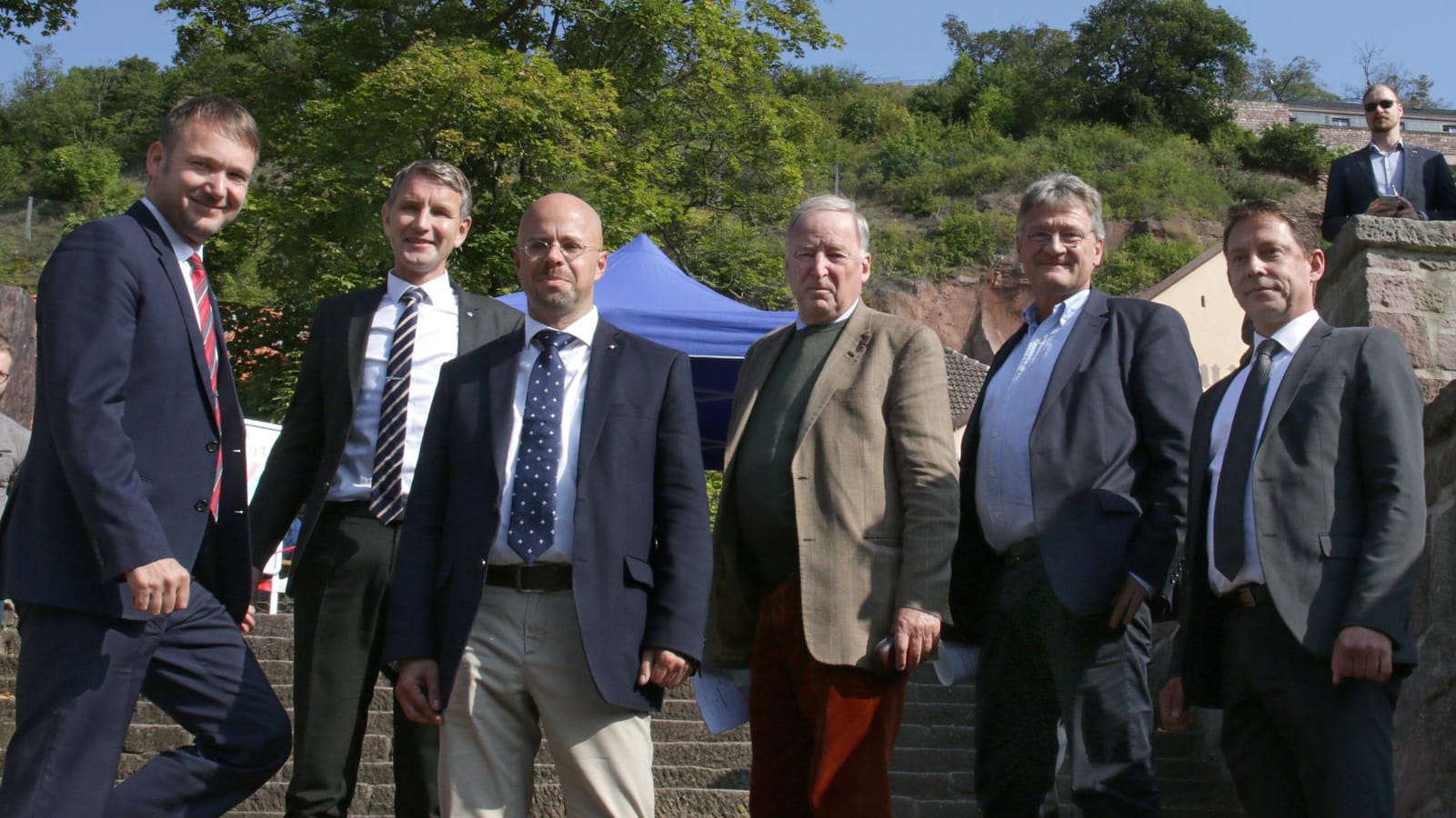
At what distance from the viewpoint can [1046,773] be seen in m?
3.35

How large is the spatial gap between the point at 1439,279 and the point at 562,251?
4276 millimetres

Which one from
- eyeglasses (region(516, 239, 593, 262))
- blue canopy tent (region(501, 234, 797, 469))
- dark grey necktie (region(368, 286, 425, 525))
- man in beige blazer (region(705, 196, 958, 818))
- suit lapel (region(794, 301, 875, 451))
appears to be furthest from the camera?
blue canopy tent (region(501, 234, 797, 469))

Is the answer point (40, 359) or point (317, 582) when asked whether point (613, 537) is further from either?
point (40, 359)

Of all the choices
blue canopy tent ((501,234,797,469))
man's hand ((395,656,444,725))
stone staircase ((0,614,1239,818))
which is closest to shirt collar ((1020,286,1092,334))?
man's hand ((395,656,444,725))

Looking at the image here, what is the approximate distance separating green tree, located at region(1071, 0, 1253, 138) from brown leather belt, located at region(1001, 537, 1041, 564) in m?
77.0

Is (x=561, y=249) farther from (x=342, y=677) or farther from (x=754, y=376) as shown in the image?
(x=342, y=677)

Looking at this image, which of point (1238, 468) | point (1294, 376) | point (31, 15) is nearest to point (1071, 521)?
point (1238, 468)

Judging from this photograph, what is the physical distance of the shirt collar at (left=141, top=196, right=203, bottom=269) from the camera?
10.5 feet

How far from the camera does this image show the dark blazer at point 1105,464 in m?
3.30

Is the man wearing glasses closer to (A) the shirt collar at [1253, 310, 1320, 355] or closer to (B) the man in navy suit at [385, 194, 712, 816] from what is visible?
(A) the shirt collar at [1253, 310, 1320, 355]

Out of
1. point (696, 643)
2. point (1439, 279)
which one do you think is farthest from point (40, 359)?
point (1439, 279)

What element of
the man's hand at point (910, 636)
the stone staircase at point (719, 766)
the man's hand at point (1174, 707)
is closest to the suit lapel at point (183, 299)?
the man's hand at point (910, 636)

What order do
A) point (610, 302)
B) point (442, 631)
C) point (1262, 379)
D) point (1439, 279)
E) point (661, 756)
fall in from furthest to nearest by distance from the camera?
point (610, 302)
point (1439, 279)
point (661, 756)
point (1262, 379)
point (442, 631)

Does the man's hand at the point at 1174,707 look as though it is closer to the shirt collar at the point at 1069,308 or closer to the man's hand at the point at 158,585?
the shirt collar at the point at 1069,308
